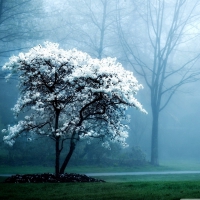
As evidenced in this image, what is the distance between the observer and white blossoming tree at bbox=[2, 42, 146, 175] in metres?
10.8

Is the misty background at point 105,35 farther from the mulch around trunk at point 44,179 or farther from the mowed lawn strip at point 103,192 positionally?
the mowed lawn strip at point 103,192

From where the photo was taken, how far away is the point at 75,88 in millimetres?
11625

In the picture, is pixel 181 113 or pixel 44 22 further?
pixel 181 113

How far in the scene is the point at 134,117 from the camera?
3509 centimetres

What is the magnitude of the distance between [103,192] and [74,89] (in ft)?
14.9

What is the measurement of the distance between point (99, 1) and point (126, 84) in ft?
58.6

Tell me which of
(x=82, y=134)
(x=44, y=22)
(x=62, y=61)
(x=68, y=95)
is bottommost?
(x=82, y=134)

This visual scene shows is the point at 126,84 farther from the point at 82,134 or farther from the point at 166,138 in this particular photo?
the point at 166,138

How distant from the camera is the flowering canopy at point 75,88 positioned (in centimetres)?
1081

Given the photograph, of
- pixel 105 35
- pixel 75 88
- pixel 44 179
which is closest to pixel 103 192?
pixel 44 179

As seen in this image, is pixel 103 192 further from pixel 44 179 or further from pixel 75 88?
pixel 75 88

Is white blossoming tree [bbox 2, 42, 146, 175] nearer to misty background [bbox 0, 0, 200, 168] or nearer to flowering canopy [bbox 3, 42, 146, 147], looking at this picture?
flowering canopy [bbox 3, 42, 146, 147]

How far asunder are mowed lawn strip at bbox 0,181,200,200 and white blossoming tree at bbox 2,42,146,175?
9.32 ft

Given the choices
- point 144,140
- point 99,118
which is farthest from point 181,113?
point 99,118
